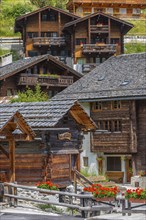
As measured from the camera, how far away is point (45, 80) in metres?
52.7

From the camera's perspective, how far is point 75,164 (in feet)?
94.8

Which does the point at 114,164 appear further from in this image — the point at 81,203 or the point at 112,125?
the point at 81,203

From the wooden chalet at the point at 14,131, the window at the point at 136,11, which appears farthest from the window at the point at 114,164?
the window at the point at 136,11

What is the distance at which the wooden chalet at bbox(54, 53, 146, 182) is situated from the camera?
44.1 m

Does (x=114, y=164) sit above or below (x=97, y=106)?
below

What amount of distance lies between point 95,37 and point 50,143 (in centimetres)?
3994

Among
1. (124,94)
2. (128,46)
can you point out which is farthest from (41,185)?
(128,46)

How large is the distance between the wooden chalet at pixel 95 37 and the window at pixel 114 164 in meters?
18.4

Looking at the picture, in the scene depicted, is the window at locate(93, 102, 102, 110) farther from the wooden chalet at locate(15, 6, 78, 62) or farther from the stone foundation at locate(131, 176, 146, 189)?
the wooden chalet at locate(15, 6, 78, 62)

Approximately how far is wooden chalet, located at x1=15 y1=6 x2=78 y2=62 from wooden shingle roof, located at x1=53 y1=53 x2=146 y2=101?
15.4 metres

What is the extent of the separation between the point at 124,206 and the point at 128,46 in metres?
55.3

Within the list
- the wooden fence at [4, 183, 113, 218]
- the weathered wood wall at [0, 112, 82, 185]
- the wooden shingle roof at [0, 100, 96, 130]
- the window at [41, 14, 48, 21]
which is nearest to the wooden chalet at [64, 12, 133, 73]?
the window at [41, 14, 48, 21]

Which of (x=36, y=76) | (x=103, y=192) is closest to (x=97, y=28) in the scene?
(x=36, y=76)

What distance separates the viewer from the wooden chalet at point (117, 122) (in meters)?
44.1
